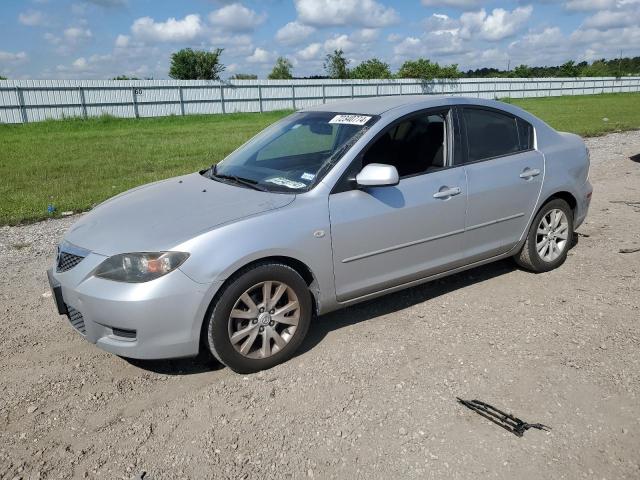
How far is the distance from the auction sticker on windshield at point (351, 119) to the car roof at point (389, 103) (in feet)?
0.24

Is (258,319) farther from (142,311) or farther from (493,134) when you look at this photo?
(493,134)

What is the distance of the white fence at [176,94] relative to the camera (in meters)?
24.9

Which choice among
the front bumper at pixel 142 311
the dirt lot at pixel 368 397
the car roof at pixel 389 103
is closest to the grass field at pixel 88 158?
the dirt lot at pixel 368 397

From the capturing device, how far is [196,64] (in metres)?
54.2

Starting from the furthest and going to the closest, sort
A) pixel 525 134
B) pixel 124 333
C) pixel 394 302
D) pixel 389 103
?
pixel 525 134
pixel 394 302
pixel 389 103
pixel 124 333

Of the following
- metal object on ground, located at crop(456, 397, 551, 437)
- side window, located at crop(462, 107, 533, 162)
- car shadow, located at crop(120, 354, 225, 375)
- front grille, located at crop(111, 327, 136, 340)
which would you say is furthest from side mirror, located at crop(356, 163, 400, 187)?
front grille, located at crop(111, 327, 136, 340)

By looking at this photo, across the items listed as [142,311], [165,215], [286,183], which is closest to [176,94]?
[286,183]

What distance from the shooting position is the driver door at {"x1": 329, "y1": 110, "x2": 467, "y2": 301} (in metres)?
3.73

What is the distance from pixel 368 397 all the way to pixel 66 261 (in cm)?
210

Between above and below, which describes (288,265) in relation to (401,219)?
below

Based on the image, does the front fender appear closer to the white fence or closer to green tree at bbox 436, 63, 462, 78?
the white fence

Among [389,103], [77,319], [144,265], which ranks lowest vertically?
[77,319]

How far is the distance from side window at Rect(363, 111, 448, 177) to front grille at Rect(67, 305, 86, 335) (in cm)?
213

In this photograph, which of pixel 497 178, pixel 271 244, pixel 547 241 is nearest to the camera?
pixel 271 244
